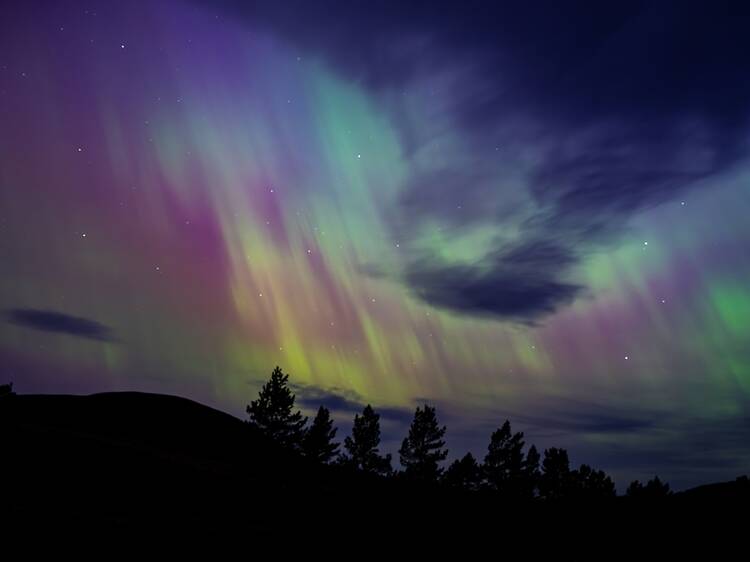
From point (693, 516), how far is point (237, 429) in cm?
3536

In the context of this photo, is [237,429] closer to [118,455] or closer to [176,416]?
[176,416]

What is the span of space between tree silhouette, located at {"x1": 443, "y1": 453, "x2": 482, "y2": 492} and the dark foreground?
38903mm

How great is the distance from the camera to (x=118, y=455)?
594 inches

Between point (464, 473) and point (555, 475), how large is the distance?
18149 millimetres

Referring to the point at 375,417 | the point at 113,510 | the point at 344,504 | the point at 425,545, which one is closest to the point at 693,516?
the point at 425,545

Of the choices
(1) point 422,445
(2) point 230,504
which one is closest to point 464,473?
(1) point 422,445

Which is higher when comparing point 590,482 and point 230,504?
point 230,504

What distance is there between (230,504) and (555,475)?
67.8m

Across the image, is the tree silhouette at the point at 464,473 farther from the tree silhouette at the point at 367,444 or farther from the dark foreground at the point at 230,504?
the dark foreground at the point at 230,504

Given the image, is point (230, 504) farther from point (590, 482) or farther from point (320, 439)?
point (590, 482)

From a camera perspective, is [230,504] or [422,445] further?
[422,445]

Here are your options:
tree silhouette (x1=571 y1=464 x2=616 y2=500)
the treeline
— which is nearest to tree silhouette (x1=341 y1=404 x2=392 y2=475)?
the treeline

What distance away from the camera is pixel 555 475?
69.9m

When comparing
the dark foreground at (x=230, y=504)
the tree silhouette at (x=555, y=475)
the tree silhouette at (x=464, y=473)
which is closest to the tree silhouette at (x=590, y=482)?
the tree silhouette at (x=555, y=475)
